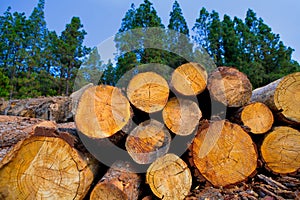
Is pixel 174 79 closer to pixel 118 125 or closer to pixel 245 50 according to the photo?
pixel 118 125

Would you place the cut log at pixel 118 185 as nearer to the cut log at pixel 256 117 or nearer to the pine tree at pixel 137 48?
the cut log at pixel 256 117

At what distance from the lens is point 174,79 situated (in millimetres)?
2236

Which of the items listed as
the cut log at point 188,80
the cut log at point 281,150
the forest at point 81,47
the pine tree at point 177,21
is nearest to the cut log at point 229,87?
the cut log at point 188,80

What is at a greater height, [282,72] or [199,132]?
[282,72]

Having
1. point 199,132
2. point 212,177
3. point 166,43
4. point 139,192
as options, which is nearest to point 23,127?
point 139,192

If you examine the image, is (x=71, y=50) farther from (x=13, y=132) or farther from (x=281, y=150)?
(x=281, y=150)

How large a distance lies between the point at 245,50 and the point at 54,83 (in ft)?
38.8

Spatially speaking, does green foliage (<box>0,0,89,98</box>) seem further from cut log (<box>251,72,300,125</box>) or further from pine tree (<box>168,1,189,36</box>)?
cut log (<box>251,72,300,125</box>)

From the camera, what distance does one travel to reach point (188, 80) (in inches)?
88.5

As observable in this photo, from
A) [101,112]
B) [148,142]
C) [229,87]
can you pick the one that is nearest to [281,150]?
[229,87]

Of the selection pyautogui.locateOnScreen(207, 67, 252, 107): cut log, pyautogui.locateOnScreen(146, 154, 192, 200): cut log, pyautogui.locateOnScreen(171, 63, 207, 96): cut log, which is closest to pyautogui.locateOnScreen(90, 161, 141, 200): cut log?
pyautogui.locateOnScreen(146, 154, 192, 200): cut log

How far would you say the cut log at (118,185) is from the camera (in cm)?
168

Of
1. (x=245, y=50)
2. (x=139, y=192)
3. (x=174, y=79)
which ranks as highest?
(x=245, y=50)

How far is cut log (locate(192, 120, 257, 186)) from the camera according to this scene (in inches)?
84.7
